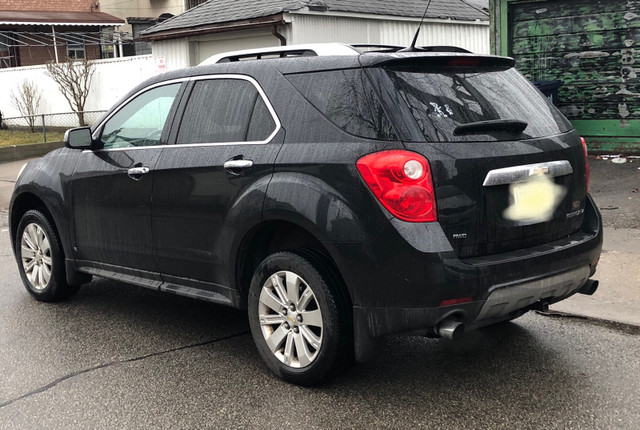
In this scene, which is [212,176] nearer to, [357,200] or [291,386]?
[357,200]

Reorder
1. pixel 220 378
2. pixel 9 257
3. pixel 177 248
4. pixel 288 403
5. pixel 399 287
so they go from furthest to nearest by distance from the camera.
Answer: pixel 9 257 → pixel 177 248 → pixel 220 378 → pixel 288 403 → pixel 399 287

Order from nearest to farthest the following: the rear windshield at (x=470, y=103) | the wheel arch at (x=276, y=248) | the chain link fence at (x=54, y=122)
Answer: the rear windshield at (x=470, y=103)
the wheel arch at (x=276, y=248)
the chain link fence at (x=54, y=122)

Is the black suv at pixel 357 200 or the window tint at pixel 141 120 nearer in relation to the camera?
the black suv at pixel 357 200

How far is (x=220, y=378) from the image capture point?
14.4 ft

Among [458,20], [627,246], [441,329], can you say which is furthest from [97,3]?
[441,329]

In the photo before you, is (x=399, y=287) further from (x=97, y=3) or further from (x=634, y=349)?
(x=97, y=3)

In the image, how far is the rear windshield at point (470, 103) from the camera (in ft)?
12.7

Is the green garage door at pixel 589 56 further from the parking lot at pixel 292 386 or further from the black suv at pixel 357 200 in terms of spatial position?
the black suv at pixel 357 200

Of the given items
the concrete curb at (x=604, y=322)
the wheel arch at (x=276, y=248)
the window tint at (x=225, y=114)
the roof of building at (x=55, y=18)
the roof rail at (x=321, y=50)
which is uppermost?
the roof of building at (x=55, y=18)

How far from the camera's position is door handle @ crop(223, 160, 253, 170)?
14.1ft

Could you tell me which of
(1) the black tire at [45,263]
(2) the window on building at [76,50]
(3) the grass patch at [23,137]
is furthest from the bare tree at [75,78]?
(1) the black tire at [45,263]

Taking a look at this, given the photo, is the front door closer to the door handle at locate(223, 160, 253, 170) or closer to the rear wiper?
the door handle at locate(223, 160, 253, 170)

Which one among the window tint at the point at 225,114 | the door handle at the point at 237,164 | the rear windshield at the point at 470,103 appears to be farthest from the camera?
the window tint at the point at 225,114

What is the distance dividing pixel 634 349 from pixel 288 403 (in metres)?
2.16
